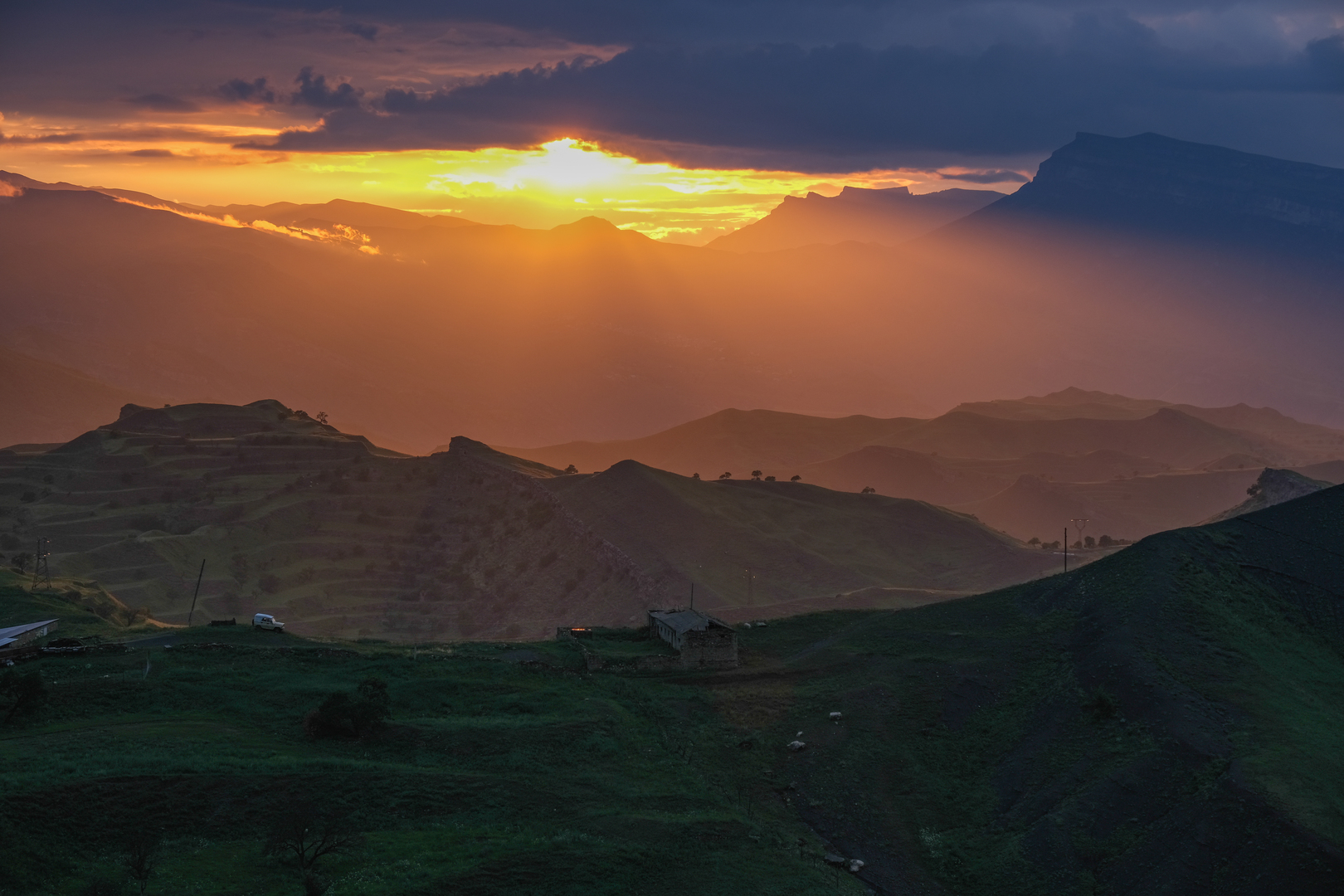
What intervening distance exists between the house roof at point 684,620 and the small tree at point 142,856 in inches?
1338

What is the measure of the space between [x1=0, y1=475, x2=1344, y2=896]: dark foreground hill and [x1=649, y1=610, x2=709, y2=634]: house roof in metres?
3.25

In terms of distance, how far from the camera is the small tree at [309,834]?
38281mm

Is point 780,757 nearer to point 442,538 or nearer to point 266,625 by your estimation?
point 266,625

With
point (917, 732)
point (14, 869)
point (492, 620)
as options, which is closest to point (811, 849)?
point (917, 732)

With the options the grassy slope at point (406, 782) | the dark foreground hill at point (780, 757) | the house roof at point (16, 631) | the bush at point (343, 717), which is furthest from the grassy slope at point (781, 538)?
the bush at point (343, 717)

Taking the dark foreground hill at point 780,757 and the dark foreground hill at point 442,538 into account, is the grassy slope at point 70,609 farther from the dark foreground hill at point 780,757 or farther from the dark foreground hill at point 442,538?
the dark foreground hill at point 442,538

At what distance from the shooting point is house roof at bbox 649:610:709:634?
69.2m

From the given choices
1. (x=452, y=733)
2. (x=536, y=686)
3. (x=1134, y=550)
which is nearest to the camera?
(x=452, y=733)

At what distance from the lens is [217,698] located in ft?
178

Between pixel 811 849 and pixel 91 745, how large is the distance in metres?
26.9

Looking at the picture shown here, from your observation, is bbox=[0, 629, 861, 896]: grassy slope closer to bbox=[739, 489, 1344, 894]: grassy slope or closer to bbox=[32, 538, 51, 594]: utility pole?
bbox=[739, 489, 1344, 894]: grassy slope

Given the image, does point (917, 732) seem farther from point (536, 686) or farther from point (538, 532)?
point (538, 532)

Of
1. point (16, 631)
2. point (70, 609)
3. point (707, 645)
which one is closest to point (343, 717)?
point (16, 631)

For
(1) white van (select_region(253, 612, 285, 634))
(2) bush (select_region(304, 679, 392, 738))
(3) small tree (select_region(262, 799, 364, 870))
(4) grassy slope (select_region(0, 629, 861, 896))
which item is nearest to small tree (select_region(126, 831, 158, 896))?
(4) grassy slope (select_region(0, 629, 861, 896))
